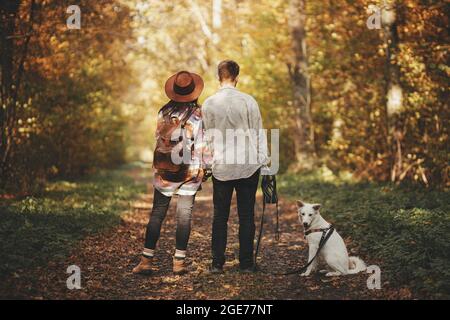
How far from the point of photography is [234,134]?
17.2 feet

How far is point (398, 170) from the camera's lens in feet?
33.4

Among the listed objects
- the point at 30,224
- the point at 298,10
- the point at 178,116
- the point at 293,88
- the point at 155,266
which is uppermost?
the point at 298,10

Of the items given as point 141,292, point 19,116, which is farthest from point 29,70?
point 141,292

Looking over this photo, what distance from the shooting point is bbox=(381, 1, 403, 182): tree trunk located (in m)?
10.0

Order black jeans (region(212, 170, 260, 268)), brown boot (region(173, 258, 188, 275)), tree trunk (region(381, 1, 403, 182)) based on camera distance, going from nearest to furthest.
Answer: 1. black jeans (region(212, 170, 260, 268))
2. brown boot (region(173, 258, 188, 275))
3. tree trunk (region(381, 1, 403, 182))

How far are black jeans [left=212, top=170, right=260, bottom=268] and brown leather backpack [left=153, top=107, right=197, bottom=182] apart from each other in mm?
411

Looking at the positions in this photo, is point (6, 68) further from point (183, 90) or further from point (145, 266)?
point (145, 266)

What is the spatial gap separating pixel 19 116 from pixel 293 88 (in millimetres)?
7884

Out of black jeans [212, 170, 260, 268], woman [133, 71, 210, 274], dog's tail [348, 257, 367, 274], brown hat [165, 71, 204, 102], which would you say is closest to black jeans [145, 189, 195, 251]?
woman [133, 71, 210, 274]

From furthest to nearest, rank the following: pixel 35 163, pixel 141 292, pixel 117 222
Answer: pixel 35 163, pixel 117 222, pixel 141 292

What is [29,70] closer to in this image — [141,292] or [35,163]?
[35,163]

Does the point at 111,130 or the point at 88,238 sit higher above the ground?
the point at 111,130

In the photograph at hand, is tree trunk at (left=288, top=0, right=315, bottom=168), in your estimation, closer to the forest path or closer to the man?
the forest path

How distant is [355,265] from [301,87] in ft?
31.9
